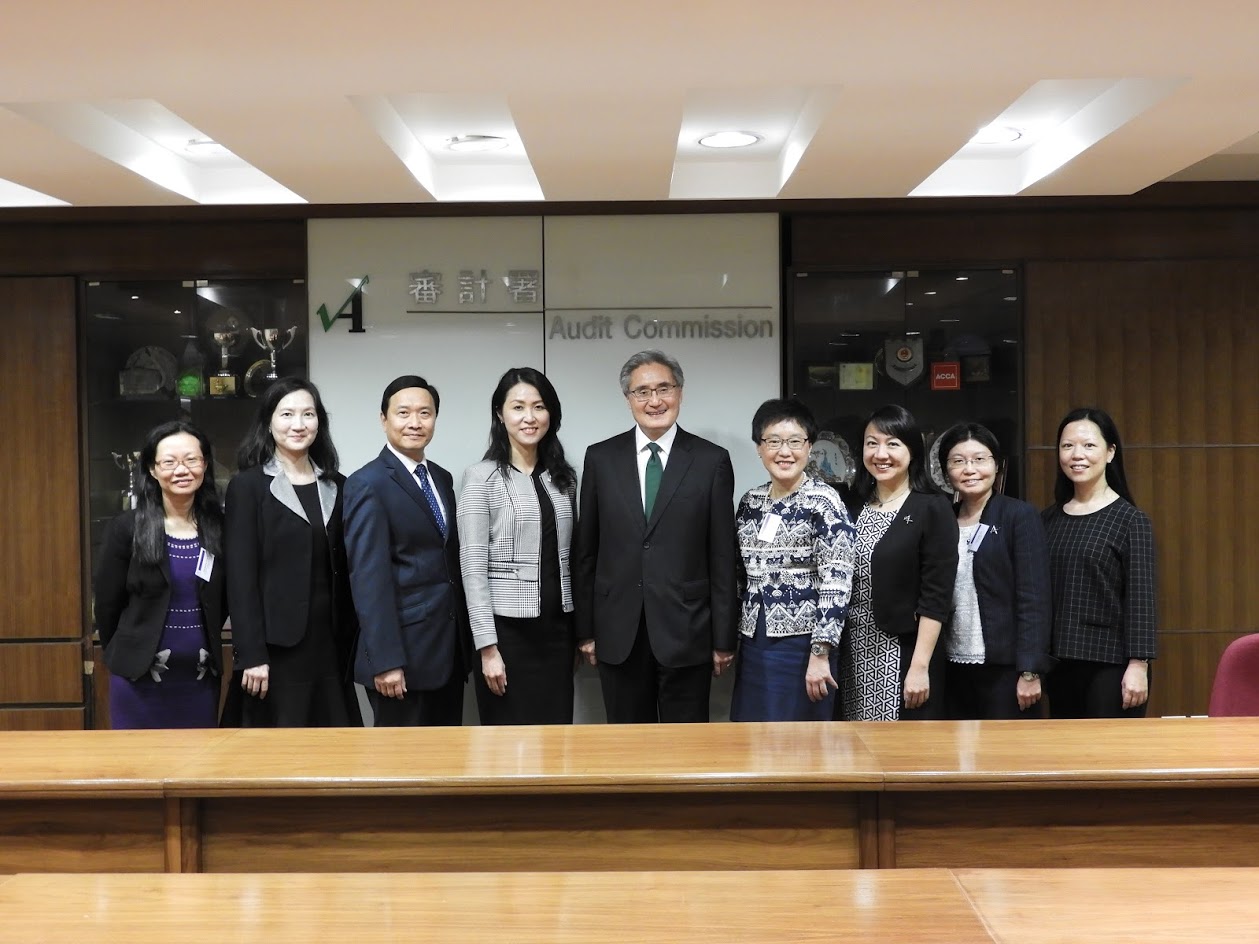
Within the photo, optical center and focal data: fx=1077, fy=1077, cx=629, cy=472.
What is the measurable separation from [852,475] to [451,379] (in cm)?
177

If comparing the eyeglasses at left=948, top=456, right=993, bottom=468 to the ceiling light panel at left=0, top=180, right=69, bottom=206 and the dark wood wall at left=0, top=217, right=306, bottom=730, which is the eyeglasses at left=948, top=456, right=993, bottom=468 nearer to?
the dark wood wall at left=0, top=217, right=306, bottom=730

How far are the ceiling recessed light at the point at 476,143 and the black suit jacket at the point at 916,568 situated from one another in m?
2.12

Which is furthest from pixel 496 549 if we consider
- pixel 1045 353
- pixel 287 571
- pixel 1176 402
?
pixel 1176 402

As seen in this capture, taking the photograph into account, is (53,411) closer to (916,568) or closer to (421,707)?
(421,707)

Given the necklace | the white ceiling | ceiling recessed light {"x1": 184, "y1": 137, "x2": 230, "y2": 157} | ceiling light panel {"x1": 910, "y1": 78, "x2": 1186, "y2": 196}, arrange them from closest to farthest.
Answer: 1. the white ceiling
2. ceiling light panel {"x1": 910, "y1": 78, "x2": 1186, "y2": 196}
3. the necklace
4. ceiling recessed light {"x1": 184, "y1": 137, "x2": 230, "y2": 157}

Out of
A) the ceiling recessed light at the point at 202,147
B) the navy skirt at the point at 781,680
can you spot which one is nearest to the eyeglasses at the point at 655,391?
the navy skirt at the point at 781,680

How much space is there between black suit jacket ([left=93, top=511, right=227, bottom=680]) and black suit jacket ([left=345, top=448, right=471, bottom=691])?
463 mm

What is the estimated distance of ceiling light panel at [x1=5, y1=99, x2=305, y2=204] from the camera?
3.38m

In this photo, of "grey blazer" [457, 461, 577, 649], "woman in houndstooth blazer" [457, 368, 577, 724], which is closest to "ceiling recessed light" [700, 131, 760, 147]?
"woman in houndstooth blazer" [457, 368, 577, 724]

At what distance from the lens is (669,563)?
3689mm

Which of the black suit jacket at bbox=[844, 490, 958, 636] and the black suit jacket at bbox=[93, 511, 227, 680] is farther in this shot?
the black suit jacket at bbox=[844, 490, 958, 636]

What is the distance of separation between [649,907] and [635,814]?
2.07 feet

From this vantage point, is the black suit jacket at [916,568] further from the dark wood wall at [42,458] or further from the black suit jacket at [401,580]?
the dark wood wall at [42,458]

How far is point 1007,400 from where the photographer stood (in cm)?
466
